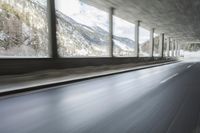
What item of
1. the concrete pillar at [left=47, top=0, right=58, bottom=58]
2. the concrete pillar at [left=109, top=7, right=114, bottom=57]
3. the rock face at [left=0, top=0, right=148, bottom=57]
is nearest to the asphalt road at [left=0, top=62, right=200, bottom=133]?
the rock face at [left=0, top=0, right=148, bottom=57]

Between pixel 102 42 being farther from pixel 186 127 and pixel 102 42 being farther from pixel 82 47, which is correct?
pixel 186 127

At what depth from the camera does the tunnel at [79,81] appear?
16.0ft

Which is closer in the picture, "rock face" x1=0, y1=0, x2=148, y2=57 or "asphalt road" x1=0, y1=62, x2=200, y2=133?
"asphalt road" x1=0, y1=62, x2=200, y2=133

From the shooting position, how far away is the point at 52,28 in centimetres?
→ 1470

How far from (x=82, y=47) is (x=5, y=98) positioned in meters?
17.5

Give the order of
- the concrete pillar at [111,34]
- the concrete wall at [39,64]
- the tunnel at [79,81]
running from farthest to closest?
the concrete pillar at [111,34]
the concrete wall at [39,64]
the tunnel at [79,81]

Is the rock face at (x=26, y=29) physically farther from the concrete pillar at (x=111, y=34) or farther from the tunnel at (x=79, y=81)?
the concrete pillar at (x=111, y=34)

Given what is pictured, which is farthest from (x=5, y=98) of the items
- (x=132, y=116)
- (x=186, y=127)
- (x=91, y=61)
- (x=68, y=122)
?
(x=91, y=61)

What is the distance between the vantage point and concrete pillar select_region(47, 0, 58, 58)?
14648 millimetres

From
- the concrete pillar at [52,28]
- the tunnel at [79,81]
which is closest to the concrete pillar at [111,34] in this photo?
the tunnel at [79,81]

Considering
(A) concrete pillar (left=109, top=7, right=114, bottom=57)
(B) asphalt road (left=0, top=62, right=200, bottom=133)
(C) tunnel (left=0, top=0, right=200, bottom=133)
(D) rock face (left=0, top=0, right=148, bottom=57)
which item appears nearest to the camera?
(B) asphalt road (left=0, top=62, right=200, bottom=133)

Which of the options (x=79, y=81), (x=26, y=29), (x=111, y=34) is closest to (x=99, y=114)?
(x=79, y=81)

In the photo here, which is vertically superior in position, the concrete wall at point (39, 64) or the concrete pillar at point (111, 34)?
the concrete pillar at point (111, 34)

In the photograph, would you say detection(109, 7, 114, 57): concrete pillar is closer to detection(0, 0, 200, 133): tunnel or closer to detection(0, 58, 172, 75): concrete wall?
detection(0, 0, 200, 133): tunnel
